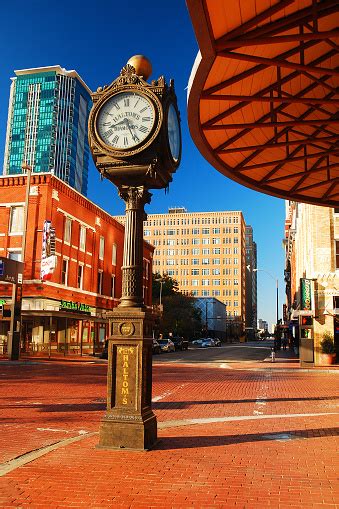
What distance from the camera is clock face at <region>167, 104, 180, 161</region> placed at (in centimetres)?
879

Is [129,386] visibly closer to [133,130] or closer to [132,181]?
[132,181]

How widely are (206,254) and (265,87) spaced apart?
467 feet

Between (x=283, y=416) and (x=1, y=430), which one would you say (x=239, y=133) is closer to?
(x=283, y=416)

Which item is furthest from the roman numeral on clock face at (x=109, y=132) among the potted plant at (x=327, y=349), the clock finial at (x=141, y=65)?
the potted plant at (x=327, y=349)

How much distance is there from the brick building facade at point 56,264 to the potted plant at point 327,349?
17223mm

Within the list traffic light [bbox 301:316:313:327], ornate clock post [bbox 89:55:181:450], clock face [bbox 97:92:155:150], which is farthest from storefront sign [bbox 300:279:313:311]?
clock face [bbox 97:92:155:150]

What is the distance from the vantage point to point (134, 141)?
839 centimetres

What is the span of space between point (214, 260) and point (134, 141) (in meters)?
144

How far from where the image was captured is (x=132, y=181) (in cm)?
852

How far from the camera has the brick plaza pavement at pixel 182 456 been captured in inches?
217

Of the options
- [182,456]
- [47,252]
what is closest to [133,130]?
[182,456]

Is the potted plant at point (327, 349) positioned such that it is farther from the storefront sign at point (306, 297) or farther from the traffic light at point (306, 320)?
the storefront sign at point (306, 297)

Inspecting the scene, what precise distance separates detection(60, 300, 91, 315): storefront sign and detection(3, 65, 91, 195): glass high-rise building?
13857 centimetres

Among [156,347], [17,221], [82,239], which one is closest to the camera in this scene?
[17,221]
